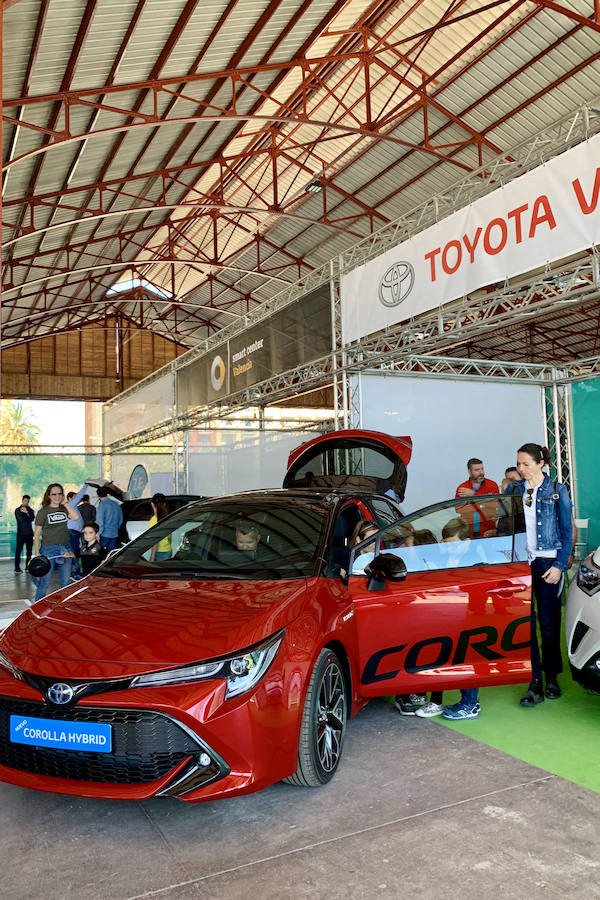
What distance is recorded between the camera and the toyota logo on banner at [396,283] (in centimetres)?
860

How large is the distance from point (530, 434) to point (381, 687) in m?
8.09

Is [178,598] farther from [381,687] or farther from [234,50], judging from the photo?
[234,50]

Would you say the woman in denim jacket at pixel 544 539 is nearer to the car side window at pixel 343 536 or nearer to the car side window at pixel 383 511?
the car side window at pixel 383 511

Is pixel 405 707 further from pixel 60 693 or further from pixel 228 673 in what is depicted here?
pixel 60 693

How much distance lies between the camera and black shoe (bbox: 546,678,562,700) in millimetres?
4512

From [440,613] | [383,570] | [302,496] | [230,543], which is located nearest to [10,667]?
[230,543]

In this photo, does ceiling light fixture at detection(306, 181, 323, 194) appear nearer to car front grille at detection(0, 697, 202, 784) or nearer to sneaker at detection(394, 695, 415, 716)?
sneaker at detection(394, 695, 415, 716)

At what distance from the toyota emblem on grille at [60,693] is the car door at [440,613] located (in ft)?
5.05

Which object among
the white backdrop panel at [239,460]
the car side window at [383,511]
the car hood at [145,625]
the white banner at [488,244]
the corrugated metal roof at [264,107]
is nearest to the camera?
the car hood at [145,625]

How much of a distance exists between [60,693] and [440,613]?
1980mm

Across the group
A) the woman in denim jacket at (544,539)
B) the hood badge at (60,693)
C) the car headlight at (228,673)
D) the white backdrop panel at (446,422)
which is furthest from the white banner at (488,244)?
the hood badge at (60,693)

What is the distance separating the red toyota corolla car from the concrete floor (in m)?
0.22

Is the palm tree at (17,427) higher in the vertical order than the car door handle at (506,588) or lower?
higher

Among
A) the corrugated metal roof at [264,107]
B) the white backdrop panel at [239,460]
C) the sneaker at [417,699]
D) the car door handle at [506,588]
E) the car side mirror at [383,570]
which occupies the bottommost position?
the sneaker at [417,699]
